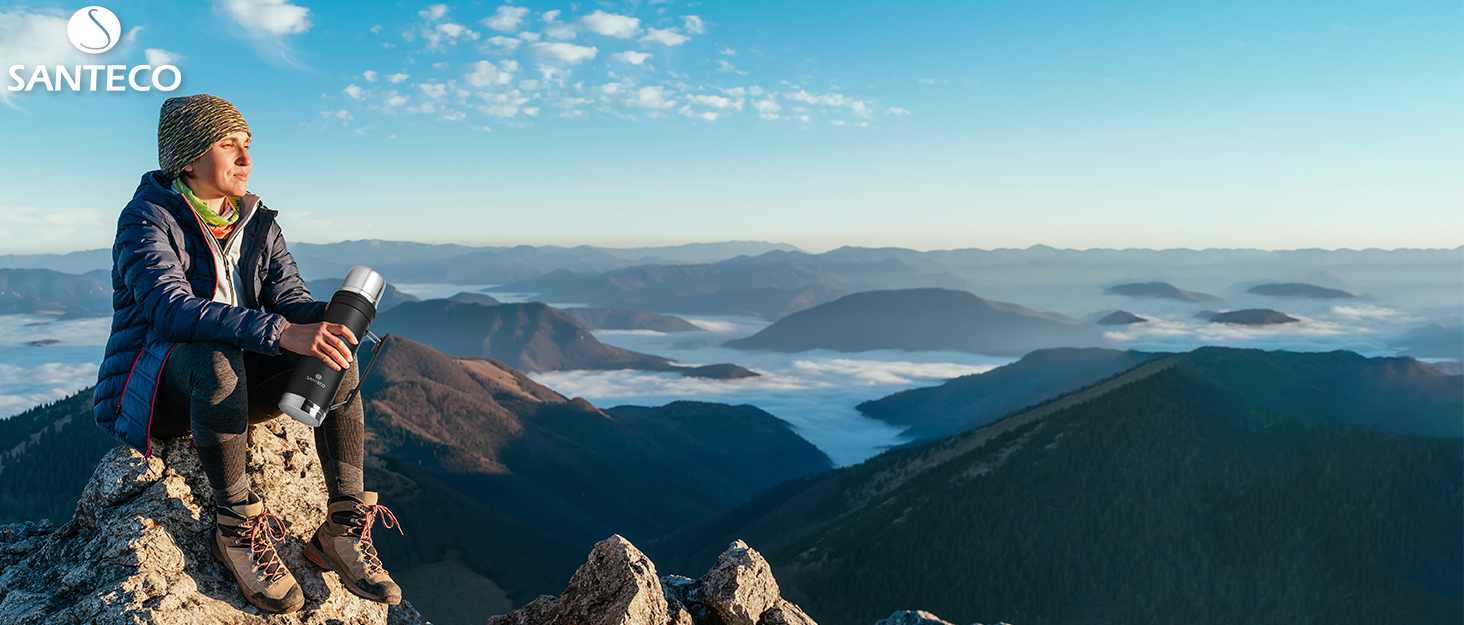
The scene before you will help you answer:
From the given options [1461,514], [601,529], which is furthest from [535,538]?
[1461,514]

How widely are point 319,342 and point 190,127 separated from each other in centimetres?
254

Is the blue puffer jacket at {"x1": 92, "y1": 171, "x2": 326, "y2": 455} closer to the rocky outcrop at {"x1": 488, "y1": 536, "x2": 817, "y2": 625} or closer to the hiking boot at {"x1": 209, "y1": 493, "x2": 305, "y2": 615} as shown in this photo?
the hiking boot at {"x1": 209, "y1": 493, "x2": 305, "y2": 615}

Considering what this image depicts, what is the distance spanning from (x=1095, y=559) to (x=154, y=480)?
97007 millimetres

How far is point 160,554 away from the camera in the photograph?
6848mm

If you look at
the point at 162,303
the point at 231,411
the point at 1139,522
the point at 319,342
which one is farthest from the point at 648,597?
the point at 1139,522

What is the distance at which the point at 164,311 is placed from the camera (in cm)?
616

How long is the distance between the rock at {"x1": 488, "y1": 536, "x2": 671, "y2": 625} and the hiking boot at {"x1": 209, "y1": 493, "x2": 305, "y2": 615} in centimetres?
237

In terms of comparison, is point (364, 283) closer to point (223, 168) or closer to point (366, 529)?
point (223, 168)

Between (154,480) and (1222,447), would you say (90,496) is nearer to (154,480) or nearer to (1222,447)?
(154,480)

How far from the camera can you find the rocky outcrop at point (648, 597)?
27.9ft

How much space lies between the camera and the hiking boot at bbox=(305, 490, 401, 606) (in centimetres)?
773

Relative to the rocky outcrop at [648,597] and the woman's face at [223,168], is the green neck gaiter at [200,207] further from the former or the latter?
the rocky outcrop at [648,597]

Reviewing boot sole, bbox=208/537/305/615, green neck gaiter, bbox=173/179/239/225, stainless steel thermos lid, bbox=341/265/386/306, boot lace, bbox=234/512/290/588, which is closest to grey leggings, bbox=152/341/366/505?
boot lace, bbox=234/512/290/588

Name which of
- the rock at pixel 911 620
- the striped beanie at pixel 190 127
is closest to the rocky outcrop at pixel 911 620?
the rock at pixel 911 620
